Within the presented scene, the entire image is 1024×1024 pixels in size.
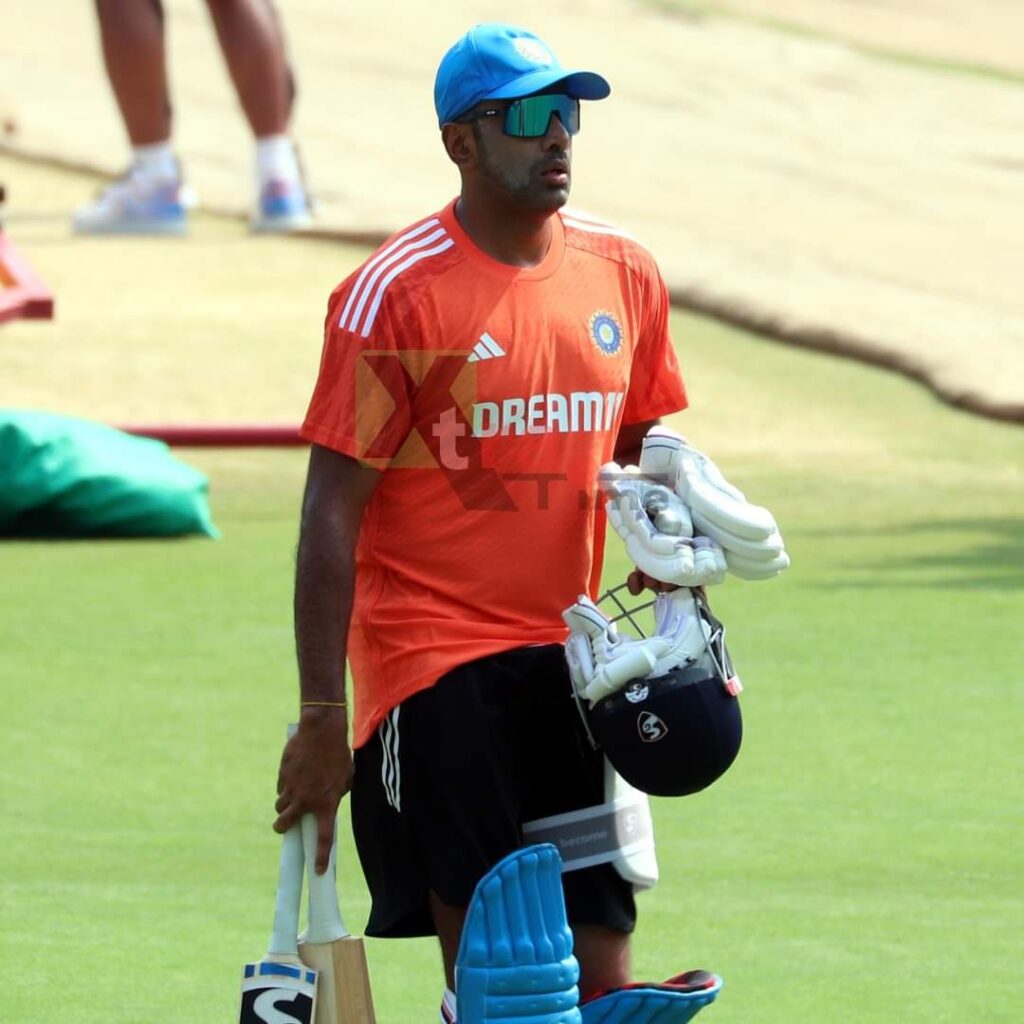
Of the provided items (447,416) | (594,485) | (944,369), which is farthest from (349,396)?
(944,369)

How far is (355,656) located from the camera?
15.7 feet

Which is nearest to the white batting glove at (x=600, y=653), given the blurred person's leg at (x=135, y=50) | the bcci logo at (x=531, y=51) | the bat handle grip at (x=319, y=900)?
the bat handle grip at (x=319, y=900)

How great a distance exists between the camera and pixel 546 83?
15.0 feet

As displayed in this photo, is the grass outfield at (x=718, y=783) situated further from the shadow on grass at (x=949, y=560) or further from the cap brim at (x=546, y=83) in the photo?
the cap brim at (x=546, y=83)

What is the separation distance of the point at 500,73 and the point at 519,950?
1405 mm

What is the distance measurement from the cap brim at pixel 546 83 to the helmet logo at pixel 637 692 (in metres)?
0.97

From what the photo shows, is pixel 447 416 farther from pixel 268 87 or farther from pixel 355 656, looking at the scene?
pixel 268 87

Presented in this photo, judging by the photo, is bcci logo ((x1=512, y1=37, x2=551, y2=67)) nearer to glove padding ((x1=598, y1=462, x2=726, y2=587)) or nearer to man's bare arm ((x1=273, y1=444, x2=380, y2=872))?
glove padding ((x1=598, y1=462, x2=726, y2=587))

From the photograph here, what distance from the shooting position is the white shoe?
15.6m

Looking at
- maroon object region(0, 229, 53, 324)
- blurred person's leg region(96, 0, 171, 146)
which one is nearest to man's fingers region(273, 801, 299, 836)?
maroon object region(0, 229, 53, 324)

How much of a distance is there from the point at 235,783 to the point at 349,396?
10.5 ft

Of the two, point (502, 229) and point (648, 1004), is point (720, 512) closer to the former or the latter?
point (502, 229)

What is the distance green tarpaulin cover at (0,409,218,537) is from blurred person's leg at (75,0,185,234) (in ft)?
12.9

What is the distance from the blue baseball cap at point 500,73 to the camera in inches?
181
